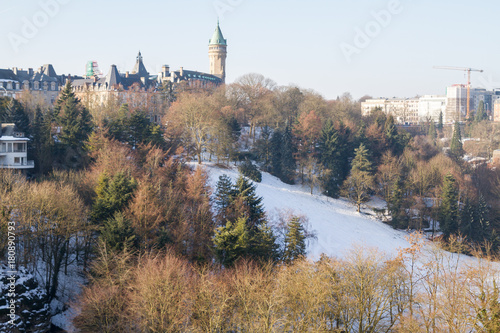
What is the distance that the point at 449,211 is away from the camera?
154ft

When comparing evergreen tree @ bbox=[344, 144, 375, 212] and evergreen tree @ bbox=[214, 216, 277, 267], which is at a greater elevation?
evergreen tree @ bbox=[344, 144, 375, 212]

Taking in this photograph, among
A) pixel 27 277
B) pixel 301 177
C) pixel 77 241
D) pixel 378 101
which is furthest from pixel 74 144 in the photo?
pixel 378 101

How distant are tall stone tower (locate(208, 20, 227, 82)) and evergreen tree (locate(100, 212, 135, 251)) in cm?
8691

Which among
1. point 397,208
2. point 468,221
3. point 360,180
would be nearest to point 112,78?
point 360,180

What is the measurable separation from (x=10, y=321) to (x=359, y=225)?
31485 millimetres

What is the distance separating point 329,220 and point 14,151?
2702 centimetres

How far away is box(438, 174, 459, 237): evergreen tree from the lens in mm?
46625

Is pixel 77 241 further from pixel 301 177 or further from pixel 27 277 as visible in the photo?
pixel 301 177

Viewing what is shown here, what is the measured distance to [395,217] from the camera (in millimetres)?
48719

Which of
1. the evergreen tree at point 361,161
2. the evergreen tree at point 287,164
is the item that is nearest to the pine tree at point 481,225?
the evergreen tree at point 361,161

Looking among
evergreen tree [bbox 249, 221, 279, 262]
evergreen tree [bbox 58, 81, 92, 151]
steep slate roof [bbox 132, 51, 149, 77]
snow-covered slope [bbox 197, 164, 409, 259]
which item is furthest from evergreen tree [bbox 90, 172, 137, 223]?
steep slate roof [bbox 132, 51, 149, 77]

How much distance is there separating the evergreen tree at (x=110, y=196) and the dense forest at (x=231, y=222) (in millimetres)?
→ 88

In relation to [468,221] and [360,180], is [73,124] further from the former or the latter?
[468,221]

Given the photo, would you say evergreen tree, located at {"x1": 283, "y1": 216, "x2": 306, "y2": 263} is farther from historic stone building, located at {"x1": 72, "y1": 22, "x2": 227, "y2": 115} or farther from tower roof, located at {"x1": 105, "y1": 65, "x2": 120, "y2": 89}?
tower roof, located at {"x1": 105, "y1": 65, "x2": 120, "y2": 89}
